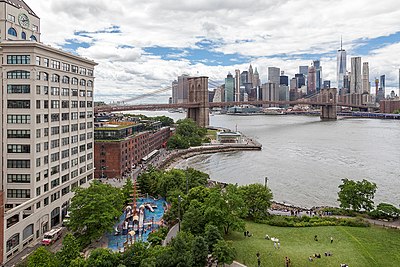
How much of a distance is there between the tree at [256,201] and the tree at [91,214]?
24.8 feet

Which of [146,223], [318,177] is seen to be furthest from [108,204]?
[318,177]

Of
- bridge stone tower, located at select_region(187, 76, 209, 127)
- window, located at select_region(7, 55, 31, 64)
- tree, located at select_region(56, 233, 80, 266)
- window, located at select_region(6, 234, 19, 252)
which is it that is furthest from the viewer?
bridge stone tower, located at select_region(187, 76, 209, 127)

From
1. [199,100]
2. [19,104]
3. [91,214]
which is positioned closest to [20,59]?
[19,104]

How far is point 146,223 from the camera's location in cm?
2119

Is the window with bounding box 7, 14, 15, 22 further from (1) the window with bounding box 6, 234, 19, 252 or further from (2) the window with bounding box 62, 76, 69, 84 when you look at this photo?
(1) the window with bounding box 6, 234, 19, 252

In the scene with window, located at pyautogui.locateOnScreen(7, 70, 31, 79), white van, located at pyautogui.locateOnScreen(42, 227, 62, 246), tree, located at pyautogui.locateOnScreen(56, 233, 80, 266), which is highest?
window, located at pyautogui.locateOnScreen(7, 70, 31, 79)

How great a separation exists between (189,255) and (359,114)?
159570 millimetres

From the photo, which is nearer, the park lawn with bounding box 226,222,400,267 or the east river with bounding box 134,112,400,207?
the park lawn with bounding box 226,222,400,267

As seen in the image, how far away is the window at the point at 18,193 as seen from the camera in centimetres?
1958

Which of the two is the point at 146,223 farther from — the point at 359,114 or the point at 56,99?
the point at 359,114

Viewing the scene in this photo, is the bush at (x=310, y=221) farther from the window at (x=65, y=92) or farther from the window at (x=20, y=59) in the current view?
the window at (x=20, y=59)

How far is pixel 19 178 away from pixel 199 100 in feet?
236

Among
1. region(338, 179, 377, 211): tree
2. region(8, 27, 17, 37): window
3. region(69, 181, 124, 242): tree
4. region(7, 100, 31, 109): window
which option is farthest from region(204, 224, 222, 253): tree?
region(8, 27, 17, 37): window

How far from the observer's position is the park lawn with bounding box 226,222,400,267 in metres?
15.7
